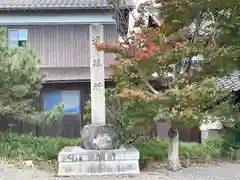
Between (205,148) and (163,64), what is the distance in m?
4.11

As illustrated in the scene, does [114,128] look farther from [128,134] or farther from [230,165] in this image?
[230,165]

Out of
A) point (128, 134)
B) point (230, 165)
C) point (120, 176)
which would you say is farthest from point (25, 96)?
point (230, 165)

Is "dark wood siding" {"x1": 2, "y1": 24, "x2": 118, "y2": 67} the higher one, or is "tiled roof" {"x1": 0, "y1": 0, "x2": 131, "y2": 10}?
"tiled roof" {"x1": 0, "y1": 0, "x2": 131, "y2": 10}

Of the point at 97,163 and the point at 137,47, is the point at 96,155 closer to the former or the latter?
the point at 97,163

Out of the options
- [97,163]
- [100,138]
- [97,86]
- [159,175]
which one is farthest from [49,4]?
[159,175]

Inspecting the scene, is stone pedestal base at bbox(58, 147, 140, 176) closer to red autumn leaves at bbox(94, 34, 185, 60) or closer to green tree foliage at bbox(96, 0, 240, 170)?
green tree foliage at bbox(96, 0, 240, 170)

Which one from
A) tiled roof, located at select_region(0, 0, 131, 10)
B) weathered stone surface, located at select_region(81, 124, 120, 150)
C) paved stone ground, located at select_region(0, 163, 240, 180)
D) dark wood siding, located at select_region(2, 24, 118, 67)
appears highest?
tiled roof, located at select_region(0, 0, 131, 10)

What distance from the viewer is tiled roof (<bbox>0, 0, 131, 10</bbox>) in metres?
17.8

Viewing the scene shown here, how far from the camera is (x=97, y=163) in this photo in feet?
32.3

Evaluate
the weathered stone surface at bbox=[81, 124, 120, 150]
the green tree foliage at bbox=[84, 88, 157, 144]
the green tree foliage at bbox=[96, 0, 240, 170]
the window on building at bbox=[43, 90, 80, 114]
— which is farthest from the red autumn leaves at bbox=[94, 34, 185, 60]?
the window on building at bbox=[43, 90, 80, 114]

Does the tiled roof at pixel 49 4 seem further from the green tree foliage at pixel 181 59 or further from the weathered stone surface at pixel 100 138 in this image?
the weathered stone surface at pixel 100 138

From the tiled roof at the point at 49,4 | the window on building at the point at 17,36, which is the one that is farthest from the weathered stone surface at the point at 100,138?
the window on building at the point at 17,36

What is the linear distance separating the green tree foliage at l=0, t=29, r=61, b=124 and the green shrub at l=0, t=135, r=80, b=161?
798 millimetres

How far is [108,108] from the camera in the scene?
12320mm
